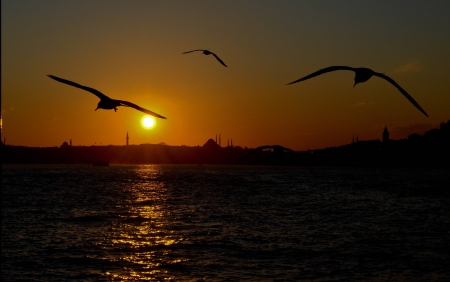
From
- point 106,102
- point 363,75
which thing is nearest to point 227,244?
point 363,75

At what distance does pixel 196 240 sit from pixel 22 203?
42.1m

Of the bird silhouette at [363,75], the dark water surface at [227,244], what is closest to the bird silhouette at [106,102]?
the bird silhouette at [363,75]

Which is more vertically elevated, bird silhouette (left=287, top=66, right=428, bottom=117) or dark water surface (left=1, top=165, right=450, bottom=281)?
bird silhouette (left=287, top=66, right=428, bottom=117)

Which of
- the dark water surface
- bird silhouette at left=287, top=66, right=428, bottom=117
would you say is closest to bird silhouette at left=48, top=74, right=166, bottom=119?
bird silhouette at left=287, top=66, right=428, bottom=117

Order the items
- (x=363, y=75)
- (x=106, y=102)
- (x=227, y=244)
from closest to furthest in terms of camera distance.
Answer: (x=106, y=102) → (x=363, y=75) → (x=227, y=244)

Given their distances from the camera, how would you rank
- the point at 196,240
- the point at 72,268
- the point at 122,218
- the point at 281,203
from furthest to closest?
the point at 281,203 → the point at 122,218 → the point at 196,240 → the point at 72,268

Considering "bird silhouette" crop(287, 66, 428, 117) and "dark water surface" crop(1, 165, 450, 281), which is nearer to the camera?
"bird silhouette" crop(287, 66, 428, 117)

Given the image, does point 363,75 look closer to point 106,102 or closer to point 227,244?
point 106,102

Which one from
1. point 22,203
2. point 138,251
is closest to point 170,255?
point 138,251

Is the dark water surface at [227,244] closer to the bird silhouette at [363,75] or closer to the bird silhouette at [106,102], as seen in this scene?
the bird silhouette at [363,75]

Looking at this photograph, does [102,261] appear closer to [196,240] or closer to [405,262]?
[196,240]

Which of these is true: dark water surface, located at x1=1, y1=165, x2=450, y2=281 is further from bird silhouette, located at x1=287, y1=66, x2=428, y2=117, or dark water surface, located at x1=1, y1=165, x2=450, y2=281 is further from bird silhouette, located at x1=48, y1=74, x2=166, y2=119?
bird silhouette, located at x1=48, y1=74, x2=166, y2=119

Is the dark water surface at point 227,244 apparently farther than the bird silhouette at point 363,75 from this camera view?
Yes

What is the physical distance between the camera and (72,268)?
1171 inches
